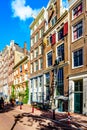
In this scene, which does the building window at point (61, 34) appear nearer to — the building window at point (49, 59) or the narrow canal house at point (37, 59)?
the building window at point (49, 59)

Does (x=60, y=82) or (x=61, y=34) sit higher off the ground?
(x=61, y=34)

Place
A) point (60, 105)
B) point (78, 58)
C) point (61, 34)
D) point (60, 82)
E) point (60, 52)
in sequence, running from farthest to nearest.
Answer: point (61, 34) < point (60, 52) < point (60, 82) < point (60, 105) < point (78, 58)

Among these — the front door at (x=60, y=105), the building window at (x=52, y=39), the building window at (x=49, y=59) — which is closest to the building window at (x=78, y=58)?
Answer: the front door at (x=60, y=105)

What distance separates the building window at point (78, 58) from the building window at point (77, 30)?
2212mm

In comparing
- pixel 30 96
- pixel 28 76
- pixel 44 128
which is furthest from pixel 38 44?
pixel 44 128

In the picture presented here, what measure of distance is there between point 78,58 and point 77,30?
13.0 ft

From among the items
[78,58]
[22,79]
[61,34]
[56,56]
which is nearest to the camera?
[78,58]

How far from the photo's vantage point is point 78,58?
2691 centimetres

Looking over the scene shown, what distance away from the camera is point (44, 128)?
54.6 feet

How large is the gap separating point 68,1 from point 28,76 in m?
22.8

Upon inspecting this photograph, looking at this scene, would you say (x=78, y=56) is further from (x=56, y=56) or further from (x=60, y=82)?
(x=56, y=56)

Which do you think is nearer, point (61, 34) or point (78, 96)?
point (78, 96)

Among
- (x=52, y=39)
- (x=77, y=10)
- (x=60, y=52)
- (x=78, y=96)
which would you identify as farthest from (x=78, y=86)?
(x=52, y=39)

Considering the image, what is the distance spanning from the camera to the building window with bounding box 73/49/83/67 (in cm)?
2636
